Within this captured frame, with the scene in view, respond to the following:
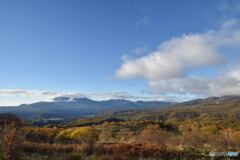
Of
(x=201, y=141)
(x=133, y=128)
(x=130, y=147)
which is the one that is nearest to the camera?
(x=130, y=147)

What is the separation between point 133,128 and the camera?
270 feet

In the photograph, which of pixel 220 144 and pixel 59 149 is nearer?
pixel 59 149

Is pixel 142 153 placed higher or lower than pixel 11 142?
lower

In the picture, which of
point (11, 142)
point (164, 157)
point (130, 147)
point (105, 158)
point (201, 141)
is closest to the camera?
point (11, 142)

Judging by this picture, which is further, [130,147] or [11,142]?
[130,147]

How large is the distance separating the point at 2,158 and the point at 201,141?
33792 millimetres

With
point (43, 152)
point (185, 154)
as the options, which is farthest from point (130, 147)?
point (43, 152)

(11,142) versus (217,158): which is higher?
(11,142)

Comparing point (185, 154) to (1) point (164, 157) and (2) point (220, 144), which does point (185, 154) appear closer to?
(1) point (164, 157)

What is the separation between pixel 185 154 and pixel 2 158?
10.5 meters

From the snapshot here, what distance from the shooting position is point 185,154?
19562 mm

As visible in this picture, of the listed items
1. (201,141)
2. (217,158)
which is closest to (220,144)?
(201,141)

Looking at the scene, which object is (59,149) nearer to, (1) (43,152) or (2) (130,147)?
(1) (43,152)

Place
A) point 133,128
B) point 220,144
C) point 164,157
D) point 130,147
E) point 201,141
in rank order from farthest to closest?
point 133,128
point 201,141
point 220,144
point 130,147
point 164,157
